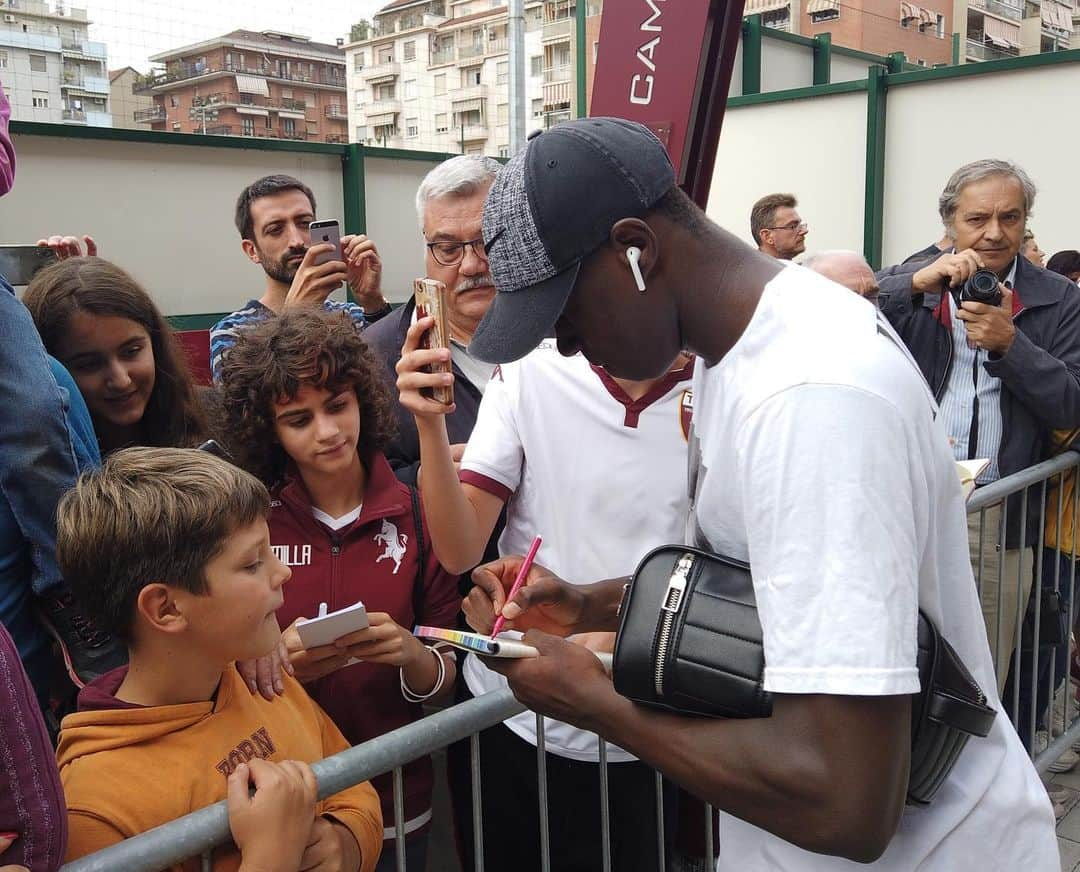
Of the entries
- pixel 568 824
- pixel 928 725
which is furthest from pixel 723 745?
pixel 568 824

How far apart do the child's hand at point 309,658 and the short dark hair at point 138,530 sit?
316mm

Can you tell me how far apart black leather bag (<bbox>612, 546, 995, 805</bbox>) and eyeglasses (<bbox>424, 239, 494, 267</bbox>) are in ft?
5.77

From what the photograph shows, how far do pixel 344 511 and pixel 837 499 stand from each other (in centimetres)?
160

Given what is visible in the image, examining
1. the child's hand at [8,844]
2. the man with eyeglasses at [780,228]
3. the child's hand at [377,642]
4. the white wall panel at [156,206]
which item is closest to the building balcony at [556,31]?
the white wall panel at [156,206]

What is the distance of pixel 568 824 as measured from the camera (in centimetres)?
242

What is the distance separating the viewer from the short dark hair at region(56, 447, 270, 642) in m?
1.77

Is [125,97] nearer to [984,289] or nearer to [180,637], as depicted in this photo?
[984,289]

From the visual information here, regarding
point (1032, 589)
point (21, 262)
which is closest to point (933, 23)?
point (1032, 589)

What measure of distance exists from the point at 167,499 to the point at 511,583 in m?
0.67

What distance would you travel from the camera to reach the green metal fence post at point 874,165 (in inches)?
356

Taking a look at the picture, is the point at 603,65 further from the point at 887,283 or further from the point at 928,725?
the point at 928,725

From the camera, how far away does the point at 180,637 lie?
180cm

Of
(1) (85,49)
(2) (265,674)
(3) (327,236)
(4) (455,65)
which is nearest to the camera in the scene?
(2) (265,674)

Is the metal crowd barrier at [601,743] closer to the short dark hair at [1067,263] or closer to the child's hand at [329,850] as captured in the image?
the child's hand at [329,850]
